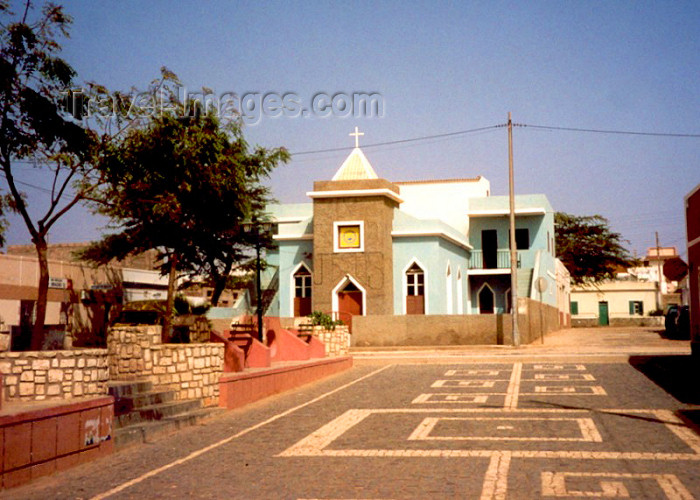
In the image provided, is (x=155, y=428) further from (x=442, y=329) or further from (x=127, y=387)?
(x=442, y=329)

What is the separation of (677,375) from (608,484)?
12.7 metres

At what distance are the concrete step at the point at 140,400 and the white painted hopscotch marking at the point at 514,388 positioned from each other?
5.61m

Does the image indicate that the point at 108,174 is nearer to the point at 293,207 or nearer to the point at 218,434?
the point at 218,434

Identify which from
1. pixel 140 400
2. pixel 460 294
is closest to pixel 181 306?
pixel 140 400

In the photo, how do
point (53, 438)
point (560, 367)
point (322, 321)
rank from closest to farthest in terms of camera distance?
point (53, 438) → point (560, 367) → point (322, 321)

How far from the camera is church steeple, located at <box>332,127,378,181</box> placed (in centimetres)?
4122

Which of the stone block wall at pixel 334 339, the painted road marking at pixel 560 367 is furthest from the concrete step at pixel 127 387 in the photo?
the painted road marking at pixel 560 367

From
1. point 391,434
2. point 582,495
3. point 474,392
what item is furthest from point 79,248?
point 582,495

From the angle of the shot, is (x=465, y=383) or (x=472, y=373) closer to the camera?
(x=465, y=383)

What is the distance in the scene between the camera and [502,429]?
1131cm

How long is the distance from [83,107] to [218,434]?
699cm

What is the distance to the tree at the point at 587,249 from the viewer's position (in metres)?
70.6

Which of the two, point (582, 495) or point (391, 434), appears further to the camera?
point (391, 434)

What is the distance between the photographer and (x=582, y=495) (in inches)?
286
